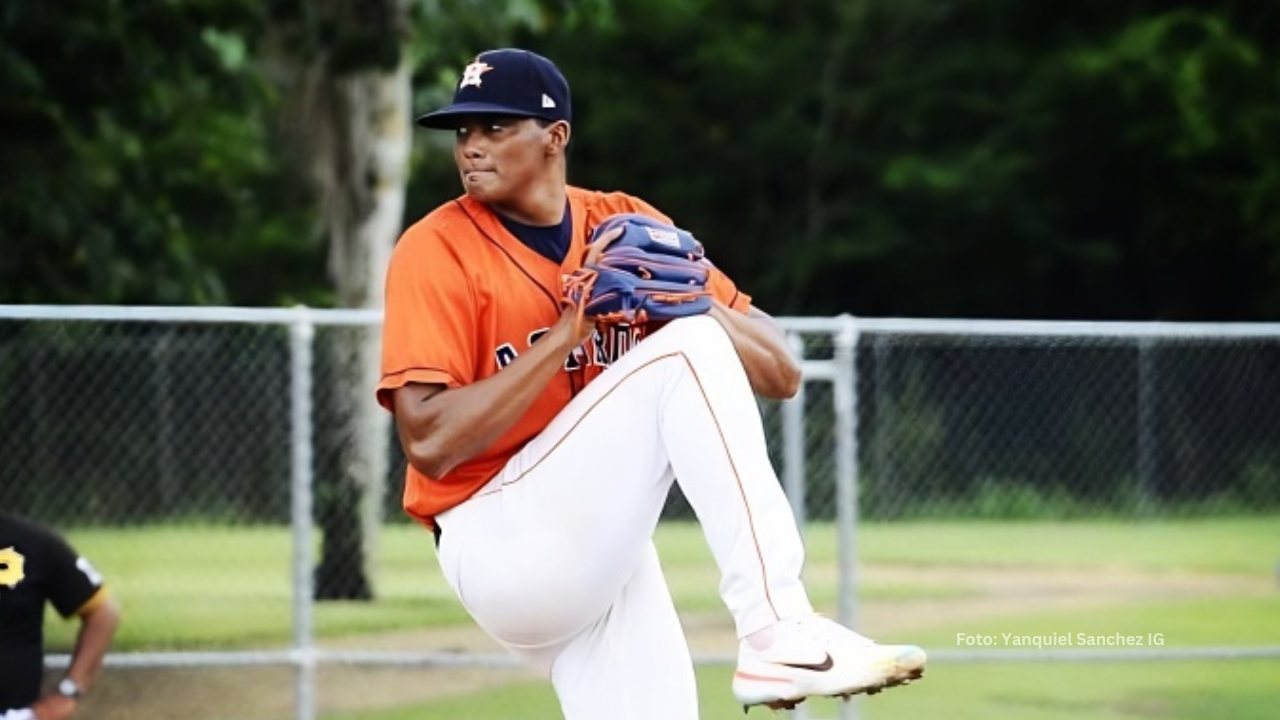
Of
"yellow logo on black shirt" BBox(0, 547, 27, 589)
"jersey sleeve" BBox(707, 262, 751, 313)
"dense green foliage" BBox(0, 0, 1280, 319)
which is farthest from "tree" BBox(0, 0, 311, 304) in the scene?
"dense green foliage" BBox(0, 0, 1280, 319)

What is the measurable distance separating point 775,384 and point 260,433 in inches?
387

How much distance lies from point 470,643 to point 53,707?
4456 mm

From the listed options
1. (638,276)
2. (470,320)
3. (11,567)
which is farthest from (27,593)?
(638,276)

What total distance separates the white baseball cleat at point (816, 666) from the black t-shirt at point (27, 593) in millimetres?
3109

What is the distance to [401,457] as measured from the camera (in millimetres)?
12812

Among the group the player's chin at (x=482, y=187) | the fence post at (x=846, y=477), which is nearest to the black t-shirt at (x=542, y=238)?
the player's chin at (x=482, y=187)

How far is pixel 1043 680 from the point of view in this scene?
11102 millimetres

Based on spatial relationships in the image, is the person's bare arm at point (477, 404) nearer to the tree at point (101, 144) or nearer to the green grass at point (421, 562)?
the green grass at point (421, 562)

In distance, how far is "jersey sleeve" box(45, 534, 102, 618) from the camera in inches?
272

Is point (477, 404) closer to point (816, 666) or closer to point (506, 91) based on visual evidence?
point (506, 91)

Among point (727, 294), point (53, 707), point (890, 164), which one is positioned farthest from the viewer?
point (890, 164)

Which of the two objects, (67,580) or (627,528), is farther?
(67,580)

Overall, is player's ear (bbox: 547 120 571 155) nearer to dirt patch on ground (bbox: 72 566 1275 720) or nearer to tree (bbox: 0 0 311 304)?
dirt patch on ground (bbox: 72 566 1275 720)

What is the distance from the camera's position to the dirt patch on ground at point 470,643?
10445mm
